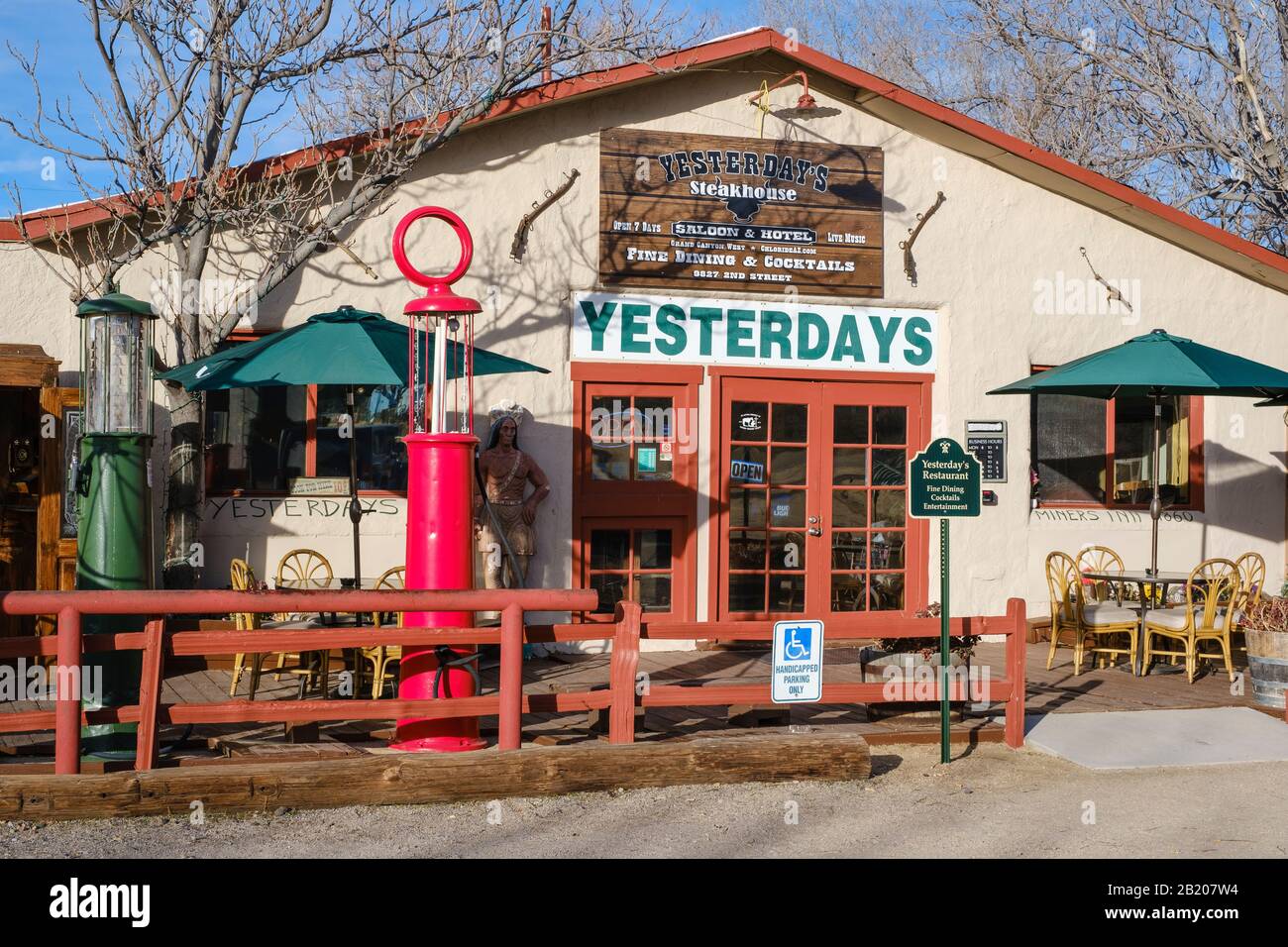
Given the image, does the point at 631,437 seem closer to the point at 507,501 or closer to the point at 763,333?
the point at 507,501

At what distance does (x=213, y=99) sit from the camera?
9.87m

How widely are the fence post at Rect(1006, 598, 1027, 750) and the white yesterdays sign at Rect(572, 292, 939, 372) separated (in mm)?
4509

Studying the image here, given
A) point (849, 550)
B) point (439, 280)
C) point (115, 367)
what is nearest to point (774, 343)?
point (849, 550)

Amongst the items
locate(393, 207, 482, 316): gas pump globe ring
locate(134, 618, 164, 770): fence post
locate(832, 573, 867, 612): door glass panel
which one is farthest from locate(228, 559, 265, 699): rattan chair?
locate(832, 573, 867, 612): door glass panel

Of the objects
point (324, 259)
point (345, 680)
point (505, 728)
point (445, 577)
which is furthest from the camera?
point (324, 259)

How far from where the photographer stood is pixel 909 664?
308 inches

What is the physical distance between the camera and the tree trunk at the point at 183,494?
9914 mm

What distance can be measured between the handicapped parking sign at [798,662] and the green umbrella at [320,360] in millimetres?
2504

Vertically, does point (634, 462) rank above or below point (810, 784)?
above

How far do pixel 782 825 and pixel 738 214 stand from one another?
662 cm

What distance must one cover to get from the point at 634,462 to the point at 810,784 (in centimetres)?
494
